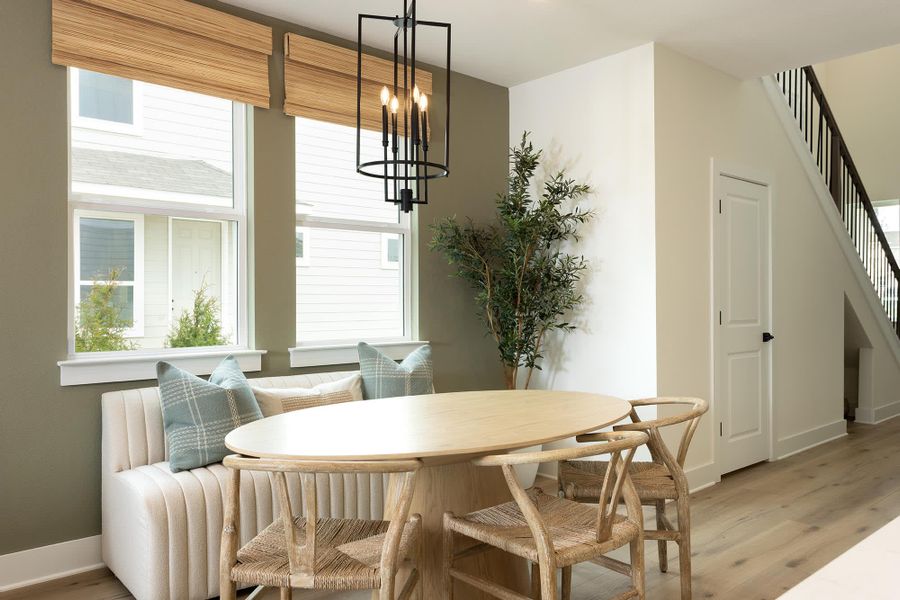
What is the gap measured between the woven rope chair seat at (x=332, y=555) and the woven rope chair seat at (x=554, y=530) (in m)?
0.22

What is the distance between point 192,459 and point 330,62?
7.57 feet

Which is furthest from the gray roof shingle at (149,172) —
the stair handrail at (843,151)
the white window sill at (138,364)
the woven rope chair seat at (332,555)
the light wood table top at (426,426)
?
the stair handrail at (843,151)

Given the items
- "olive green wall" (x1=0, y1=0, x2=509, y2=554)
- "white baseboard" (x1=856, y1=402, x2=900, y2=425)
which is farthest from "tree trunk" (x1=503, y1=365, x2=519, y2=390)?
"white baseboard" (x1=856, y1=402, x2=900, y2=425)

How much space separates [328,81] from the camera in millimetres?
3826

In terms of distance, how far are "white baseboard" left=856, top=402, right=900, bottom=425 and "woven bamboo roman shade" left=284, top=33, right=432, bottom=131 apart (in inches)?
211

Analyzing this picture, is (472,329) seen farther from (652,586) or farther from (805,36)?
(805,36)

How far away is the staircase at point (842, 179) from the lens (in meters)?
5.53

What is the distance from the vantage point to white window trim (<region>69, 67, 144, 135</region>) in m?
3.03

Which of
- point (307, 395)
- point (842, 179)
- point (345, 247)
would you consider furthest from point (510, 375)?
point (842, 179)

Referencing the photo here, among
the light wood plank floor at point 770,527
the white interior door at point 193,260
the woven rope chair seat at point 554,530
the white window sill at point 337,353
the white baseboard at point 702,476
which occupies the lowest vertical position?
the light wood plank floor at point 770,527

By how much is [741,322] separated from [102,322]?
13.0ft

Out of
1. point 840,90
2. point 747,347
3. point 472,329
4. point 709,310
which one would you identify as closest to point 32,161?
point 472,329

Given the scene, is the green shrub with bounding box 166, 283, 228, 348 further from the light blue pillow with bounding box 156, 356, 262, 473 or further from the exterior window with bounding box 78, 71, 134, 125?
the exterior window with bounding box 78, 71, 134, 125

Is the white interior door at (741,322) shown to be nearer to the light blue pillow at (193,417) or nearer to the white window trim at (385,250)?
the white window trim at (385,250)
